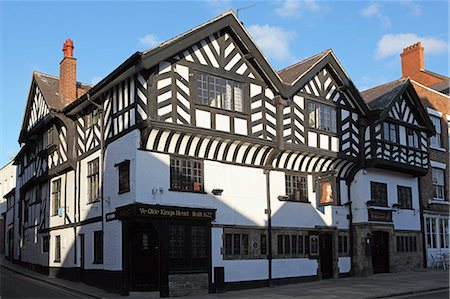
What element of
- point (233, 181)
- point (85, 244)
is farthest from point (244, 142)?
point (85, 244)

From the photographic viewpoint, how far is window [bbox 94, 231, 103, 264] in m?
20.0

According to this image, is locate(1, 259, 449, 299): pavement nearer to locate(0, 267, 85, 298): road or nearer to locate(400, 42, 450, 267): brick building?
locate(0, 267, 85, 298): road

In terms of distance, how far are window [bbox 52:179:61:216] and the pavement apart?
3326 mm

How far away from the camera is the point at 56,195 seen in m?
25.3

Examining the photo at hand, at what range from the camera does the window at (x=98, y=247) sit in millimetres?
20022

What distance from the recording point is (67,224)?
76.3 ft

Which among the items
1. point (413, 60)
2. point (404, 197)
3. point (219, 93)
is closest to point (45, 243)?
point (219, 93)

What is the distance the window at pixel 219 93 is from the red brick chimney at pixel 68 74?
8998 mm

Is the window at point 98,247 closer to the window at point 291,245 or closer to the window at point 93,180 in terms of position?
the window at point 93,180

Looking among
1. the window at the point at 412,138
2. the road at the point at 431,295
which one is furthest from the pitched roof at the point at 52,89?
the window at the point at 412,138

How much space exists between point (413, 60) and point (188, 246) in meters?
23.4

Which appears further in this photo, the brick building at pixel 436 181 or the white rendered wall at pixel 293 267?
the brick building at pixel 436 181

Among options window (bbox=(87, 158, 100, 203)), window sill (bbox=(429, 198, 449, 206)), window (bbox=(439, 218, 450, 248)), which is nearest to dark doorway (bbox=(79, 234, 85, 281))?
window (bbox=(87, 158, 100, 203))

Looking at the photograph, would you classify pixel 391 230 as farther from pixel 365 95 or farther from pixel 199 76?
pixel 199 76
